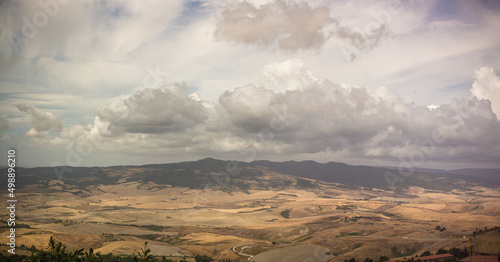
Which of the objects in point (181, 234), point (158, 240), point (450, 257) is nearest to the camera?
point (450, 257)

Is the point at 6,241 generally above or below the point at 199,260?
above

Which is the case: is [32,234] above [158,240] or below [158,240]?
above

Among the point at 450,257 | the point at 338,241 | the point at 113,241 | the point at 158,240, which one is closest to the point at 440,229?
the point at 338,241

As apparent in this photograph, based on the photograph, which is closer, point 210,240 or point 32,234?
point 32,234

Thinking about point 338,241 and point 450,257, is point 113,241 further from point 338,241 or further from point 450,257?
point 450,257

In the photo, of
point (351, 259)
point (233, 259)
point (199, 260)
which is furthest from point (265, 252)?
point (351, 259)

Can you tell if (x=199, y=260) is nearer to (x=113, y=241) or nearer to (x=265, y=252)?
(x=265, y=252)

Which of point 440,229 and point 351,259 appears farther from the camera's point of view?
point 440,229

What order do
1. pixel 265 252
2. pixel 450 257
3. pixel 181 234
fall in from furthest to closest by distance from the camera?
1. pixel 181 234
2. pixel 265 252
3. pixel 450 257

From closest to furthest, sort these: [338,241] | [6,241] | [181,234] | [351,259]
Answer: [351,259]
[6,241]
[338,241]
[181,234]
